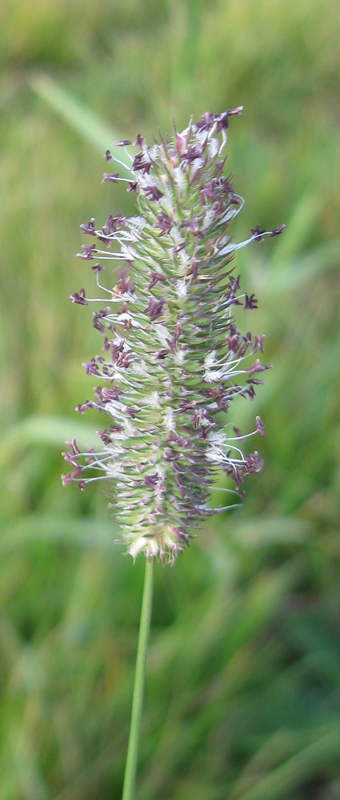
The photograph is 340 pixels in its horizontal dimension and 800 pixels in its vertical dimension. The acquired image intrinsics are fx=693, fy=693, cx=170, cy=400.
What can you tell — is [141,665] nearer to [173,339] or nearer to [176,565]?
[173,339]

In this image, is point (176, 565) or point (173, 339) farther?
point (176, 565)

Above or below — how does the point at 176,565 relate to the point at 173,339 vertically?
above

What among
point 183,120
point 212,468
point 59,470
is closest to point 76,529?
point 59,470

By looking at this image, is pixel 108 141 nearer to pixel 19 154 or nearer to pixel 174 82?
pixel 174 82

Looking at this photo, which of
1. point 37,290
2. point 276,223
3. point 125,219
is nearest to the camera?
point 125,219

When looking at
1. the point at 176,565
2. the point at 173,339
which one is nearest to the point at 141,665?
the point at 173,339

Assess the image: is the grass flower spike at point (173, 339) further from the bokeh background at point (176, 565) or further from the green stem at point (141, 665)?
the bokeh background at point (176, 565)
